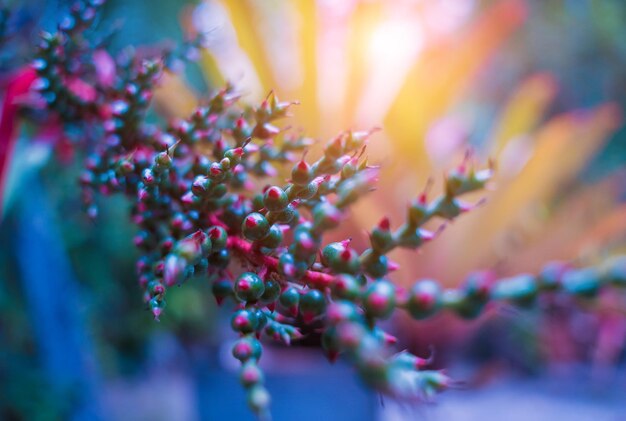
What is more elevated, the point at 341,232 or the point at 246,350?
the point at 341,232

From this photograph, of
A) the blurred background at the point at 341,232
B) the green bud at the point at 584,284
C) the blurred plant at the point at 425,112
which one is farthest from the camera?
the blurred plant at the point at 425,112

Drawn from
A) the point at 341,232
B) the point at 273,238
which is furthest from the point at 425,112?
the point at 273,238

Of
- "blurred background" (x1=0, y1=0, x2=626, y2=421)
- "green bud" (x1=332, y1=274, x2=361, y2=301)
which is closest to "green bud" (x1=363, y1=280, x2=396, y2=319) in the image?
"green bud" (x1=332, y1=274, x2=361, y2=301)

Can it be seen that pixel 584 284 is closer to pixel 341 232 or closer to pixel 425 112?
pixel 341 232

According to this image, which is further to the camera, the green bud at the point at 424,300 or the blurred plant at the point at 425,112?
the blurred plant at the point at 425,112

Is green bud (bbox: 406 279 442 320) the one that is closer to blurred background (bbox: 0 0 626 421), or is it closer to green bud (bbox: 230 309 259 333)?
green bud (bbox: 230 309 259 333)

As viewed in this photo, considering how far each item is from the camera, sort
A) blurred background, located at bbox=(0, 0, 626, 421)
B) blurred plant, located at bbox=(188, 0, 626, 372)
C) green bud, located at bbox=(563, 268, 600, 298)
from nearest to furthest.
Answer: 1. green bud, located at bbox=(563, 268, 600, 298)
2. blurred background, located at bbox=(0, 0, 626, 421)
3. blurred plant, located at bbox=(188, 0, 626, 372)

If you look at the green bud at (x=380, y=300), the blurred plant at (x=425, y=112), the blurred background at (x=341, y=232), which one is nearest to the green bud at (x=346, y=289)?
the green bud at (x=380, y=300)

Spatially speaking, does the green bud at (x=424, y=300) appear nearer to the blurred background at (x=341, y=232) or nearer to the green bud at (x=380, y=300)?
the green bud at (x=380, y=300)

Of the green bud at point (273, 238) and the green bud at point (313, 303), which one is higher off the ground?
the green bud at point (273, 238)

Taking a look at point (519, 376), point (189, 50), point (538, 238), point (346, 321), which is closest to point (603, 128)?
point (538, 238)
